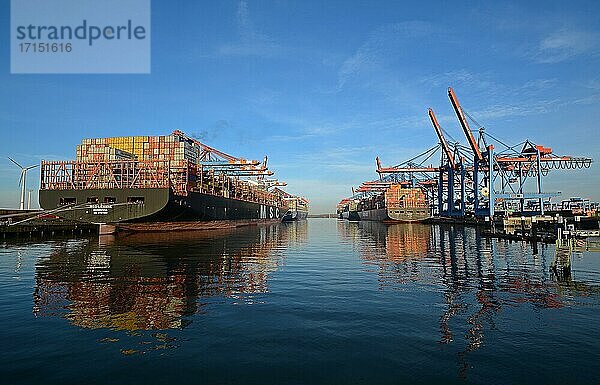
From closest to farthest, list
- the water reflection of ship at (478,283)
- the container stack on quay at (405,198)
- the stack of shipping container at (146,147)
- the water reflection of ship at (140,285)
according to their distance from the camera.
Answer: the water reflection of ship at (478,283) → the water reflection of ship at (140,285) → the stack of shipping container at (146,147) → the container stack on quay at (405,198)

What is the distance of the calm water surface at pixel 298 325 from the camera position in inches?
331

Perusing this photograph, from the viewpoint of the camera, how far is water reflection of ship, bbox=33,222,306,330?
40.9 ft

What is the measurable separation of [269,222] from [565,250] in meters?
100

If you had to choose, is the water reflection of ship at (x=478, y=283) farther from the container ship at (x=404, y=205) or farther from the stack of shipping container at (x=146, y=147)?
the container ship at (x=404, y=205)

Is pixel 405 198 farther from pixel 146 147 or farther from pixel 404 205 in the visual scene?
pixel 146 147

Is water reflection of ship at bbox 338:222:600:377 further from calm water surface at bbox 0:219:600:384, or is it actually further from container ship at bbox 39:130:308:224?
container ship at bbox 39:130:308:224

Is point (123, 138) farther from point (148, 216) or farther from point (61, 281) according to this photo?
point (61, 281)

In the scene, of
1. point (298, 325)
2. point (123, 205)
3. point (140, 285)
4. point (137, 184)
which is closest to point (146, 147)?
point (137, 184)

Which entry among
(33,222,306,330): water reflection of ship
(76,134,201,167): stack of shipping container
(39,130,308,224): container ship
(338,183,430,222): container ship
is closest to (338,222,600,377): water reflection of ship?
(33,222,306,330): water reflection of ship

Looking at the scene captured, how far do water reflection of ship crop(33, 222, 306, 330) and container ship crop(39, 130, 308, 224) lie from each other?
607 inches

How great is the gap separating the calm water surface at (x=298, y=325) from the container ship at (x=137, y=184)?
958 inches

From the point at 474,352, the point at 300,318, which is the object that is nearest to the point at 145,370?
the point at 300,318

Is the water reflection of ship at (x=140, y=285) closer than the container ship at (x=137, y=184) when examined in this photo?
Yes

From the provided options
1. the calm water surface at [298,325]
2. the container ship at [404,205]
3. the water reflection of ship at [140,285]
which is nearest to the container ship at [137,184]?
the water reflection of ship at [140,285]
